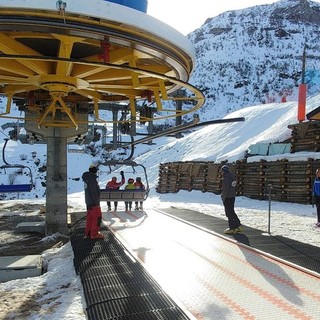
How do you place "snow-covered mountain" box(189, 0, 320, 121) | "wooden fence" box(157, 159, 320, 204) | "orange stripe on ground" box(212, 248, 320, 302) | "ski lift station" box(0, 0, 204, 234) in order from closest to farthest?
A: "ski lift station" box(0, 0, 204, 234), "orange stripe on ground" box(212, 248, 320, 302), "wooden fence" box(157, 159, 320, 204), "snow-covered mountain" box(189, 0, 320, 121)

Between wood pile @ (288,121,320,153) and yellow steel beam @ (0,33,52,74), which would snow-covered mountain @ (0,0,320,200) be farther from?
yellow steel beam @ (0,33,52,74)

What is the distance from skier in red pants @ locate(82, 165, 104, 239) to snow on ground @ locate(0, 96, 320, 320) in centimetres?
73

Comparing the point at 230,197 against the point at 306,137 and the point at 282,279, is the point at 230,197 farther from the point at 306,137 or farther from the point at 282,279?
the point at 306,137

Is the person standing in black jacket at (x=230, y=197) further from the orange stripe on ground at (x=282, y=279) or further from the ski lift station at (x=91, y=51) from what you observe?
the ski lift station at (x=91, y=51)

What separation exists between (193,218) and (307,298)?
816 centimetres

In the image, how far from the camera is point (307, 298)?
5.20m

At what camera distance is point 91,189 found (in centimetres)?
934

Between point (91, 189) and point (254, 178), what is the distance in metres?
14.9

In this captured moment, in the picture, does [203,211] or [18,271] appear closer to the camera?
[18,271]

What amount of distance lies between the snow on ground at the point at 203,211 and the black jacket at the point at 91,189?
3.78 feet

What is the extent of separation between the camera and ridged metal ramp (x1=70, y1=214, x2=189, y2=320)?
461 cm

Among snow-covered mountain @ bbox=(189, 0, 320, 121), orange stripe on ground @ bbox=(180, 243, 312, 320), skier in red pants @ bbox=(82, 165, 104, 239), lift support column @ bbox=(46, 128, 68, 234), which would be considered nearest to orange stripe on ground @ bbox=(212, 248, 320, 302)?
orange stripe on ground @ bbox=(180, 243, 312, 320)

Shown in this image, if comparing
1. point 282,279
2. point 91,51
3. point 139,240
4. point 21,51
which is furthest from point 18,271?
point 282,279

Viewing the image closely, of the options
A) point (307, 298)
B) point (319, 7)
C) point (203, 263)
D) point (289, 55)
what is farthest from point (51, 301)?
point (319, 7)
